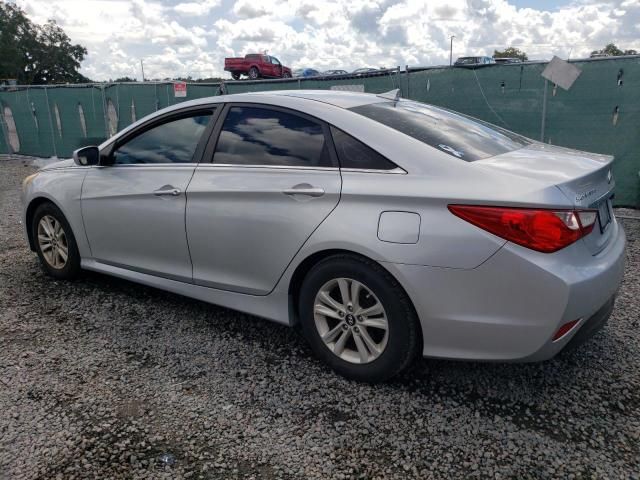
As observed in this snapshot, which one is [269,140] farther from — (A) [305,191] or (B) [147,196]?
(B) [147,196]

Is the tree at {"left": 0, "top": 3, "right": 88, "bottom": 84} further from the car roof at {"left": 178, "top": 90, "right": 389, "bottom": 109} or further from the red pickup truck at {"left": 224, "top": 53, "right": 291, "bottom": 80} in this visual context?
the car roof at {"left": 178, "top": 90, "right": 389, "bottom": 109}

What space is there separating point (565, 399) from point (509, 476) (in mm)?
748

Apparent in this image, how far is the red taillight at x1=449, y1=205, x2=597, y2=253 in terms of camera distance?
2.27 metres

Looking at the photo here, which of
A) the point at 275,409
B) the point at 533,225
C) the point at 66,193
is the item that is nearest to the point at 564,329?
the point at 533,225

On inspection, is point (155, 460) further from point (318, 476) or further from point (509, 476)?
point (509, 476)

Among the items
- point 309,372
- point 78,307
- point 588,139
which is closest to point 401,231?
point 309,372

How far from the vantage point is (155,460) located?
2.30 metres

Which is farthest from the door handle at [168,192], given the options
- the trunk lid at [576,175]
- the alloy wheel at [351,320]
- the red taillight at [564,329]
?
the red taillight at [564,329]

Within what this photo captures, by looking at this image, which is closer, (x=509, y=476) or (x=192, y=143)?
(x=509, y=476)

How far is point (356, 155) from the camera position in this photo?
279cm

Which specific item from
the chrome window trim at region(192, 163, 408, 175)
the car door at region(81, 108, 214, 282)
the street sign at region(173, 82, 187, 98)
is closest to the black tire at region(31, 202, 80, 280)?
the car door at region(81, 108, 214, 282)

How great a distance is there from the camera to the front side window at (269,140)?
297 centimetres

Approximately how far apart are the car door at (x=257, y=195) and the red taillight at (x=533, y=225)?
818 mm

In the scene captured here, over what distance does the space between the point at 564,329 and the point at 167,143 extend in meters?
2.76
